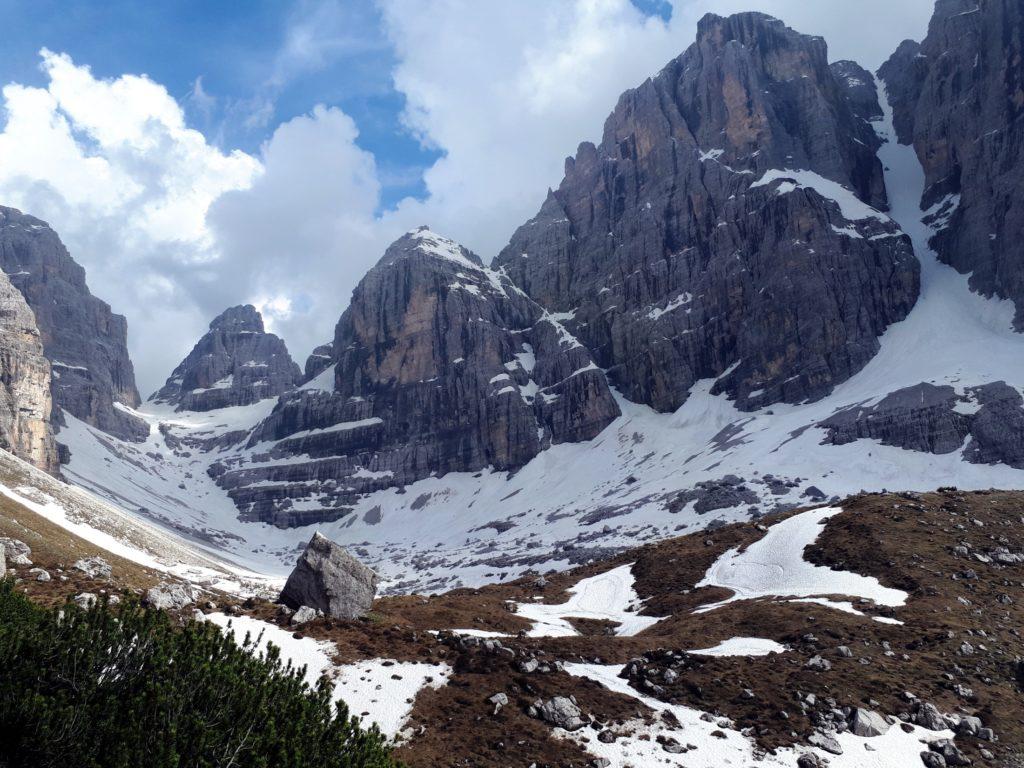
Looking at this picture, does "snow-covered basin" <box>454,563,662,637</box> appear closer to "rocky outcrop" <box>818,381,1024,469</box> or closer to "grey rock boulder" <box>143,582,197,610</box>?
"grey rock boulder" <box>143,582,197,610</box>

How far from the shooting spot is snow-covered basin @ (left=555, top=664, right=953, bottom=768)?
2264cm

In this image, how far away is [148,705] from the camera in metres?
13.6

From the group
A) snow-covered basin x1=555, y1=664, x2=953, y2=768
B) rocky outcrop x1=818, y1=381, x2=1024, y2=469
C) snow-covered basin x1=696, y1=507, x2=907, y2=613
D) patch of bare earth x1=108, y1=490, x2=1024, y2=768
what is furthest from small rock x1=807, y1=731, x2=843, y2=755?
rocky outcrop x1=818, y1=381, x2=1024, y2=469

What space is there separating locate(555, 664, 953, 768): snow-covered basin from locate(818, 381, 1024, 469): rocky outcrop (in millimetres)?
105813

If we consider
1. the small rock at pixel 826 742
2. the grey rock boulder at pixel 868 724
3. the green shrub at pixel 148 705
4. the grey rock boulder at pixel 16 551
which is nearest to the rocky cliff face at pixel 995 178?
the grey rock boulder at pixel 868 724

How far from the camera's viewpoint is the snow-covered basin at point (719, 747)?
2264 centimetres

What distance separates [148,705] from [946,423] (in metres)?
138

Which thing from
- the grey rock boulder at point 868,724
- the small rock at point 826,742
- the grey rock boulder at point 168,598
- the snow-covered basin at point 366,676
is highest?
the grey rock boulder at point 168,598

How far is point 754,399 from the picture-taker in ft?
593

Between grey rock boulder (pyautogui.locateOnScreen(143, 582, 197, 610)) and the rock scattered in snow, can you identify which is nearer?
grey rock boulder (pyautogui.locateOnScreen(143, 582, 197, 610))

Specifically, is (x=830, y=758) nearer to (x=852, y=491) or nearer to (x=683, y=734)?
(x=683, y=734)

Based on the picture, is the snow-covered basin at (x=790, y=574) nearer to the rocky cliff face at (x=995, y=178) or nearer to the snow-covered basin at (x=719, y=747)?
the snow-covered basin at (x=719, y=747)

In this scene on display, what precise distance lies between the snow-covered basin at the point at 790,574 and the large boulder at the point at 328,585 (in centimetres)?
2467

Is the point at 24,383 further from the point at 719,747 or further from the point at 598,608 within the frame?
the point at 719,747
